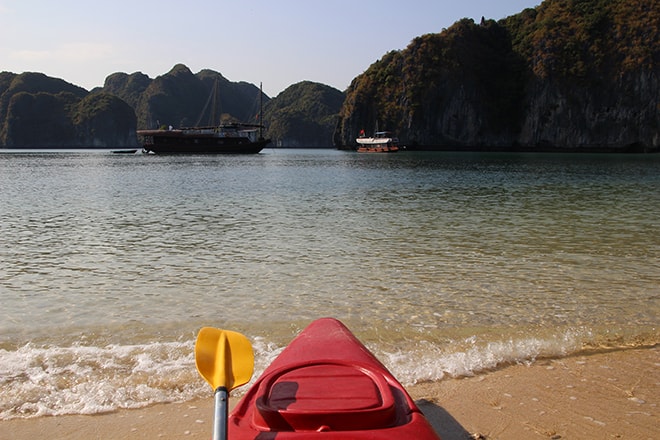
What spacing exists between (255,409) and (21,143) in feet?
685

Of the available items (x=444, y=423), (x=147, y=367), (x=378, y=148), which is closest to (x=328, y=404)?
(x=444, y=423)

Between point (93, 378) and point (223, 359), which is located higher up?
point (223, 359)

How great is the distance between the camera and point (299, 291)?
7.23 m

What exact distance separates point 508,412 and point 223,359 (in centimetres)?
210

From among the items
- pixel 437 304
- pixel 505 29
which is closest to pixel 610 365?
pixel 437 304

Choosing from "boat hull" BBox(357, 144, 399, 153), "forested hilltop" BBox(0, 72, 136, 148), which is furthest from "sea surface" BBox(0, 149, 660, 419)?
"forested hilltop" BBox(0, 72, 136, 148)

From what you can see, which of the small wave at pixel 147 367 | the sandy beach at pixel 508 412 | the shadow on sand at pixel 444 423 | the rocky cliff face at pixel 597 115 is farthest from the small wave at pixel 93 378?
the rocky cliff face at pixel 597 115

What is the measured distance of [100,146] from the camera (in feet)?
605

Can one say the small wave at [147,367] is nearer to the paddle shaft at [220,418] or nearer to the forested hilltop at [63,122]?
the paddle shaft at [220,418]

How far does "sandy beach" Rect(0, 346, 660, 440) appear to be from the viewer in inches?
129

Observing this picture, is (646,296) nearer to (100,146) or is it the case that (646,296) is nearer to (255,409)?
(255,409)

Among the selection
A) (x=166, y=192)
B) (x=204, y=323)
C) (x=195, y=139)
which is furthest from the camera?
(x=195, y=139)

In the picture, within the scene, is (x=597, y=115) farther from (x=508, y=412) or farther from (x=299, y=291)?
(x=508, y=412)

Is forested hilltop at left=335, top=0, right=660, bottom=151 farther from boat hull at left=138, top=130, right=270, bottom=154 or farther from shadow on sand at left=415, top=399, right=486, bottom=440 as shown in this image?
shadow on sand at left=415, top=399, right=486, bottom=440
